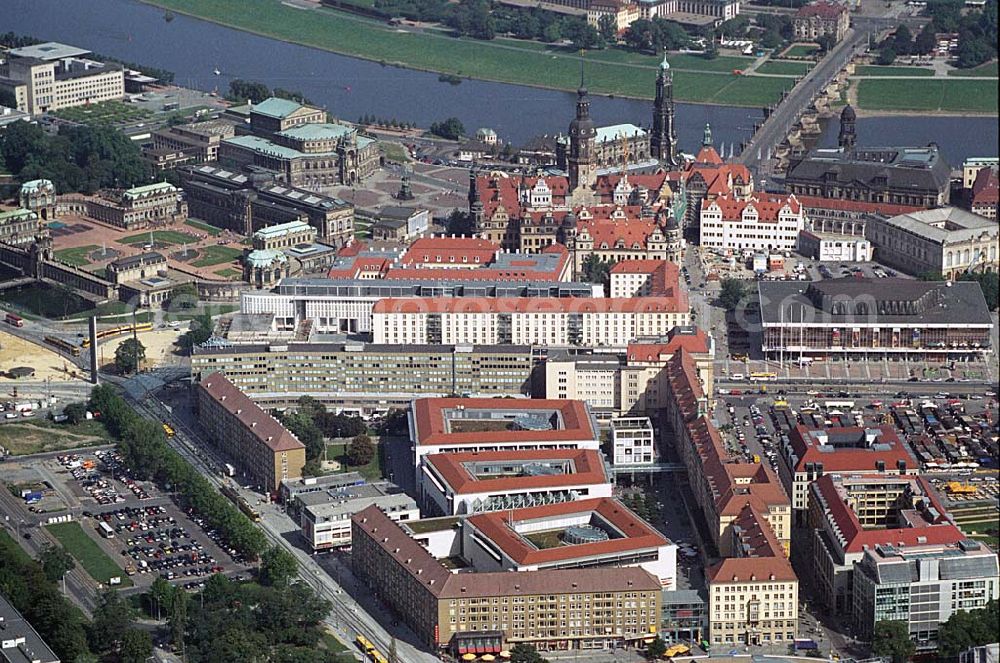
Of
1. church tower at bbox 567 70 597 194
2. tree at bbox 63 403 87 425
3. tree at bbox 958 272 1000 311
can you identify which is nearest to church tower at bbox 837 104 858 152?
church tower at bbox 567 70 597 194

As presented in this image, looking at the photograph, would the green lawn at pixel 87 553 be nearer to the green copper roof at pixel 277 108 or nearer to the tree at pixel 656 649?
the tree at pixel 656 649

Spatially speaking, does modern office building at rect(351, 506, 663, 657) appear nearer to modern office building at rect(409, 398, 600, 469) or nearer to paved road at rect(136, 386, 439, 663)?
paved road at rect(136, 386, 439, 663)

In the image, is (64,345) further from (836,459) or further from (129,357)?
(836,459)

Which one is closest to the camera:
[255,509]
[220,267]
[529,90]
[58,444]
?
[255,509]

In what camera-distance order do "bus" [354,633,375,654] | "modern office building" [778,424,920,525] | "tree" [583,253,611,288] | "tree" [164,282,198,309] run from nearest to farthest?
"bus" [354,633,375,654] < "modern office building" [778,424,920,525] < "tree" [164,282,198,309] < "tree" [583,253,611,288]

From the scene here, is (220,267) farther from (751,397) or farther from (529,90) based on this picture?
(529,90)

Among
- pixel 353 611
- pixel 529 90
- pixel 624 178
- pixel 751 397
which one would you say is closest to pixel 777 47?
pixel 529 90
